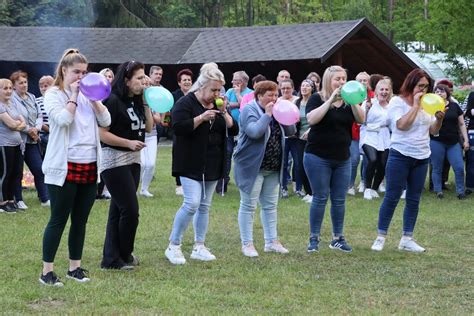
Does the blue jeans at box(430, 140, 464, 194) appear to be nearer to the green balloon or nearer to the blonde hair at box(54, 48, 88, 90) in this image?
the green balloon

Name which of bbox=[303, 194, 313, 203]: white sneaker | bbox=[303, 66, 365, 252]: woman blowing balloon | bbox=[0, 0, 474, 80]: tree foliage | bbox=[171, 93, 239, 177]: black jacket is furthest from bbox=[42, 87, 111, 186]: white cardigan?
bbox=[0, 0, 474, 80]: tree foliage

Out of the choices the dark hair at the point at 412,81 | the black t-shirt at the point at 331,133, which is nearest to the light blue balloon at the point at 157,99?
the black t-shirt at the point at 331,133

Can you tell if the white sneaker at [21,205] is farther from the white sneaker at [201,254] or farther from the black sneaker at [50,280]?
the black sneaker at [50,280]

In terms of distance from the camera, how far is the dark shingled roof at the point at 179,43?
2288 centimetres

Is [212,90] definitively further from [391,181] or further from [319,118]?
[391,181]

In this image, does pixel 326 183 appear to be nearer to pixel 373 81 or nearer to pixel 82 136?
pixel 82 136

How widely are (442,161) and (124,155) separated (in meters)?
7.40

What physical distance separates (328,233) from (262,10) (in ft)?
169

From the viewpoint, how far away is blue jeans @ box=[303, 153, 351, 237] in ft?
25.5

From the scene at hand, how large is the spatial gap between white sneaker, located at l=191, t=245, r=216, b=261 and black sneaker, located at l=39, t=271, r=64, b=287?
1612 mm

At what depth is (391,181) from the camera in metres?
7.94

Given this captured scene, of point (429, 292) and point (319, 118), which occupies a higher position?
point (319, 118)

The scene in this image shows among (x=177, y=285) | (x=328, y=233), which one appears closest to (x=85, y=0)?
(x=328, y=233)

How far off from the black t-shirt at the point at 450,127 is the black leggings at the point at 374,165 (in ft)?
3.19
